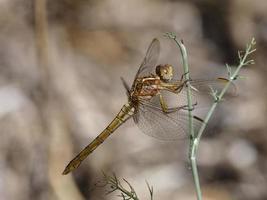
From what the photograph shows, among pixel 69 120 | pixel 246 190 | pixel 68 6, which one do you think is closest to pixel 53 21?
pixel 68 6

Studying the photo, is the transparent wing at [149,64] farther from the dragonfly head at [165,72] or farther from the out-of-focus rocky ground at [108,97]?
the out-of-focus rocky ground at [108,97]

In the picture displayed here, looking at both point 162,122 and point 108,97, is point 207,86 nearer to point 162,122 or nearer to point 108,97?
point 162,122

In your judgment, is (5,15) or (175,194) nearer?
(175,194)

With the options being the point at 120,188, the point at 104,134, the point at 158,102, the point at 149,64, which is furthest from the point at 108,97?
the point at 120,188

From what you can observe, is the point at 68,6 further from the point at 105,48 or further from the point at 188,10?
the point at 188,10

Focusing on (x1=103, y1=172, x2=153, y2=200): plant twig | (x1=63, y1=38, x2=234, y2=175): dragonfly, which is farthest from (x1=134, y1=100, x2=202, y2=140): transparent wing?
(x1=103, y1=172, x2=153, y2=200): plant twig

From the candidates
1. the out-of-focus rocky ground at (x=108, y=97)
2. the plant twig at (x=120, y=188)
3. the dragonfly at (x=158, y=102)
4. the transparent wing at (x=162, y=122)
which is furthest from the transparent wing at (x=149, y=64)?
the out-of-focus rocky ground at (x=108, y=97)
